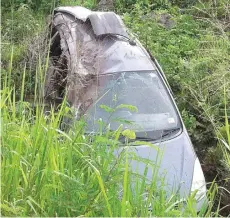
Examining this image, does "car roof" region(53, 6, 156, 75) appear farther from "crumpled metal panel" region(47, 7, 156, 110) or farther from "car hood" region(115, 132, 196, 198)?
"car hood" region(115, 132, 196, 198)

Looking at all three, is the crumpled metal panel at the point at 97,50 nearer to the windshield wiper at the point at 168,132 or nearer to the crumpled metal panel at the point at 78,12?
the crumpled metal panel at the point at 78,12

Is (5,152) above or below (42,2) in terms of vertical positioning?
below

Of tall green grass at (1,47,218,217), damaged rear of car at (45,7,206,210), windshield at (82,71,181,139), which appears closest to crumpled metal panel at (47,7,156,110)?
damaged rear of car at (45,7,206,210)

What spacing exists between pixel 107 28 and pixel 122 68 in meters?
0.68

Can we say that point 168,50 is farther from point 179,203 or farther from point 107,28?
point 179,203

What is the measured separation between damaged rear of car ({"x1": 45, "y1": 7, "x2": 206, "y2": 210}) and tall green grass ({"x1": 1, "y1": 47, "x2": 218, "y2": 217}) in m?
0.84

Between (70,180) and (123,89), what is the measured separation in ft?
8.22

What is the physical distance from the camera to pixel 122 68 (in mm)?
4898

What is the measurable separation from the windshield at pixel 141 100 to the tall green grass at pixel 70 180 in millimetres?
1498

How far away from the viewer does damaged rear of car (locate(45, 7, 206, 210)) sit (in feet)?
12.8

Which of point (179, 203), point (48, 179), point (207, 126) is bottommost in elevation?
point (207, 126)

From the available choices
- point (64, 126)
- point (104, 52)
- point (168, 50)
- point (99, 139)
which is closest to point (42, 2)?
point (168, 50)

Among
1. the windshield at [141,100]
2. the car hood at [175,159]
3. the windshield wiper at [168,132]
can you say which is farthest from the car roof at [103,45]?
the car hood at [175,159]

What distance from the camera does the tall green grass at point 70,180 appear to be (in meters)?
2.22
